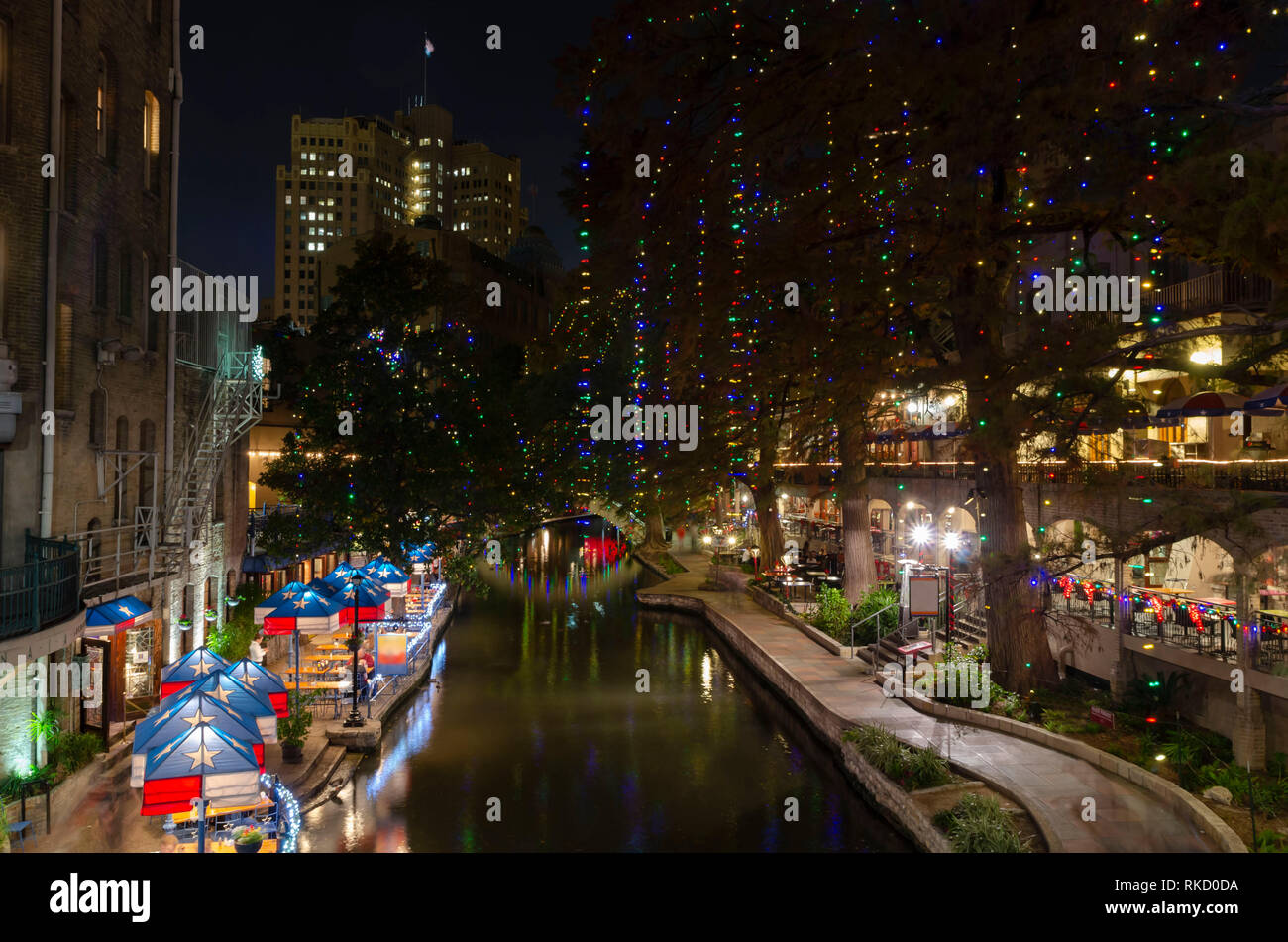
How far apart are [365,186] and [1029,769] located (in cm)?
15662

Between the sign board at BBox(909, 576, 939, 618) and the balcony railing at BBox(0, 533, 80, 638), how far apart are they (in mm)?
17091

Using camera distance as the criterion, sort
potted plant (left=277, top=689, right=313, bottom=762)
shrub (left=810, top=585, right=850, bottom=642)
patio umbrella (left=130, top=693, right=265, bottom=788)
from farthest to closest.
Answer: shrub (left=810, top=585, right=850, bottom=642) < potted plant (left=277, top=689, right=313, bottom=762) < patio umbrella (left=130, top=693, right=265, bottom=788)

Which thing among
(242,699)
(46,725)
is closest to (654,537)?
(242,699)

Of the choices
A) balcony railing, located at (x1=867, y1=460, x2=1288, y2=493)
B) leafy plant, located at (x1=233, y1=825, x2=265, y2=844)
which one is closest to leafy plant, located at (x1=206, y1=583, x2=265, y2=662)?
leafy plant, located at (x1=233, y1=825, x2=265, y2=844)

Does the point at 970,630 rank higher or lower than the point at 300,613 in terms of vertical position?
lower

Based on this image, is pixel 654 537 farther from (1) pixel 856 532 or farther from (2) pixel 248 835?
(2) pixel 248 835

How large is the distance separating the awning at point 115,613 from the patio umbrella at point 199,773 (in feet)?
14.7

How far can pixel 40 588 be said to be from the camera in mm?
13172

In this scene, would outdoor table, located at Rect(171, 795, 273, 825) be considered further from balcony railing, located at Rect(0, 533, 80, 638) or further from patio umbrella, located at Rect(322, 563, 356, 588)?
patio umbrella, located at Rect(322, 563, 356, 588)

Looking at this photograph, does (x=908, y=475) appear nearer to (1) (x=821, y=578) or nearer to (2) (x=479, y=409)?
(1) (x=821, y=578)

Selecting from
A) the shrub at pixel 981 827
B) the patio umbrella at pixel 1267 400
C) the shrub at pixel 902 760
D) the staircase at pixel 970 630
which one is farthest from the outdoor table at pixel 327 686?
the patio umbrella at pixel 1267 400

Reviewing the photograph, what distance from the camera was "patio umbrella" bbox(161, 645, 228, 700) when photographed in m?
17.5

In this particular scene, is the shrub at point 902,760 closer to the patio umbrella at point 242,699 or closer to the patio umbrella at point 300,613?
the patio umbrella at point 242,699
